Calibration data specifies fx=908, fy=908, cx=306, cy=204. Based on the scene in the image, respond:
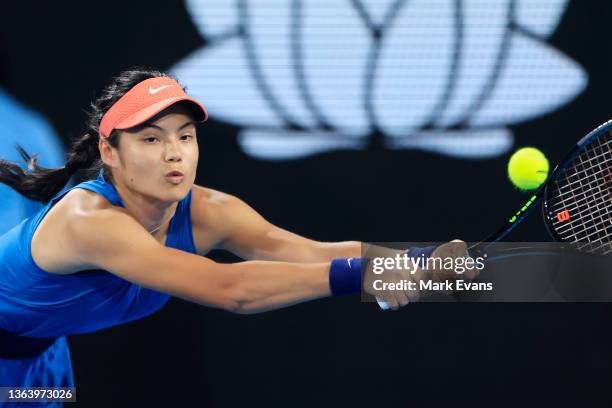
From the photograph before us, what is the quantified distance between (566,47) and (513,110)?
1.03ft

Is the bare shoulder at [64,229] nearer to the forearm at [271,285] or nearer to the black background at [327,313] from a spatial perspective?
the forearm at [271,285]

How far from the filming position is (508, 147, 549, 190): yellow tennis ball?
2.50 metres

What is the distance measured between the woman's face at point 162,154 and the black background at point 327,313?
1217 mm

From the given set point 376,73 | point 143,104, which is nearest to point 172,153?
point 143,104

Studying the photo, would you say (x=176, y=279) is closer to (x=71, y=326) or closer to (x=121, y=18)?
(x=71, y=326)

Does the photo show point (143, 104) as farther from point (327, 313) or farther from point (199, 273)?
A: point (327, 313)

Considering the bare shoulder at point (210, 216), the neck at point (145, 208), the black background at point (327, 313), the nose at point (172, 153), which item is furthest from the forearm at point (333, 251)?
the black background at point (327, 313)

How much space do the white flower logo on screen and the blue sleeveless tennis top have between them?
1.00m

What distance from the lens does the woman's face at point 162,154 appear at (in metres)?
2.31

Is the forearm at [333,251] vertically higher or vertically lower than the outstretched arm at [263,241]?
lower

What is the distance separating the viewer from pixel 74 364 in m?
3.68

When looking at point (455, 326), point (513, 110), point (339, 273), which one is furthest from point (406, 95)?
point (339, 273)

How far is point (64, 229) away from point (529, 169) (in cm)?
126

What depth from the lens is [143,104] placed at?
7.65 feet
